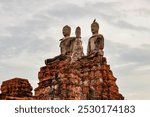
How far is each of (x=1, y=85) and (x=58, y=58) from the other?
3.75 meters

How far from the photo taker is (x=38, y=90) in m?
32.0

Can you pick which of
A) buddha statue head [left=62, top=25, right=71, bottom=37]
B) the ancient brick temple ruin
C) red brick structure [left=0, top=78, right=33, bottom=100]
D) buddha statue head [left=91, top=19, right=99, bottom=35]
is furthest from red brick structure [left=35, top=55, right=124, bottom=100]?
buddha statue head [left=91, top=19, right=99, bottom=35]

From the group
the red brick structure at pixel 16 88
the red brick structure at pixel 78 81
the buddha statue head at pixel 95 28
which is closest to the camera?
the red brick structure at pixel 16 88

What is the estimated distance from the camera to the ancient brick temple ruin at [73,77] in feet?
102

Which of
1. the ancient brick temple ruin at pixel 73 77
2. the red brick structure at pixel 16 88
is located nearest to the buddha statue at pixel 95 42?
the ancient brick temple ruin at pixel 73 77

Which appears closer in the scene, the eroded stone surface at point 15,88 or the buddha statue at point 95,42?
the eroded stone surface at point 15,88

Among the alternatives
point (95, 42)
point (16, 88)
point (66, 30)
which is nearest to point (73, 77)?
point (16, 88)

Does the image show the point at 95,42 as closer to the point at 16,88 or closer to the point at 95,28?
the point at 95,28

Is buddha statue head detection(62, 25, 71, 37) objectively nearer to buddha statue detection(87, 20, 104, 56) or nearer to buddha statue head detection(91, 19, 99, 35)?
buddha statue detection(87, 20, 104, 56)

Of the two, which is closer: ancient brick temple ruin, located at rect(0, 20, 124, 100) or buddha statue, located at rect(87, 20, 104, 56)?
ancient brick temple ruin, located at rect(0, 20, 124, 100)

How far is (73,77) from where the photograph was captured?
105 feet

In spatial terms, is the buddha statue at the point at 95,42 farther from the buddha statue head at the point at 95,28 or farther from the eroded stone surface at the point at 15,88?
the eroded stone surface at the point at 15,88

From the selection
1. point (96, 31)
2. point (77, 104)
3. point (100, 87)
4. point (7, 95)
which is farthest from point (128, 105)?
point (96, 31)

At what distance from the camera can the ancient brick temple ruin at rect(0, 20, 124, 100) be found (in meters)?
31.1
